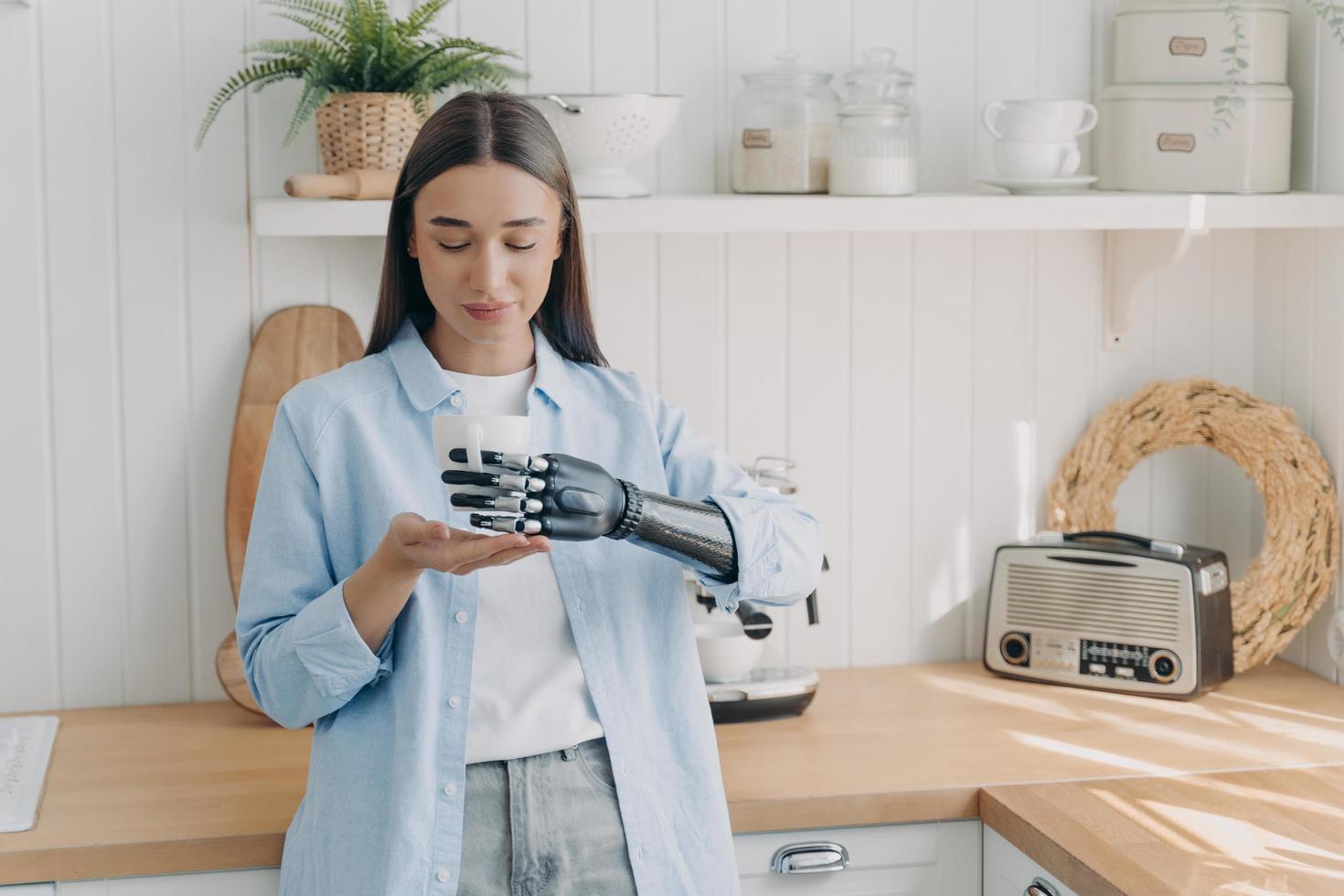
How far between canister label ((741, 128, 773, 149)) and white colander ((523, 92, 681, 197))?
0.13m

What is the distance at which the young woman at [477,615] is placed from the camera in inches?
49.4

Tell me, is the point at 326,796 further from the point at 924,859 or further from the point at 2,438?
the point at 2,438

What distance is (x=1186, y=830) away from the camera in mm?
1455

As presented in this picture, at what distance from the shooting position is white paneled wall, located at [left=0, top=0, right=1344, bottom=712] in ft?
6.03

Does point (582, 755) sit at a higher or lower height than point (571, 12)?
lower

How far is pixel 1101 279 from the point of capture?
2113 mm

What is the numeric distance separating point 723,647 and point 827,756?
0.21m

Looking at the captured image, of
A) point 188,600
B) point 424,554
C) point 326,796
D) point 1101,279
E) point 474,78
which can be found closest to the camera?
point 424,554

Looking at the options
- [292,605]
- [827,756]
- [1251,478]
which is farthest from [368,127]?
[1251,478]

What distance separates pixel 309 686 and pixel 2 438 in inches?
32.5

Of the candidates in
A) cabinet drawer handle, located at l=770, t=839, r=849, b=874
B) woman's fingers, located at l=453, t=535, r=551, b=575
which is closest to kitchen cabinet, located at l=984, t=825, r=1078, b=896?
cabinet drawer handle, located at l=770, t=839, r=849, b=874

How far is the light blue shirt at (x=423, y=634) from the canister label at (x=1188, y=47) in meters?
0.96

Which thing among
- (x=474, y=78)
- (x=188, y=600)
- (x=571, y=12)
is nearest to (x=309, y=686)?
(x=188, y=600)

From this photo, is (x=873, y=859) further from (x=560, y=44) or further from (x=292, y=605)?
(x=560, y=44)
